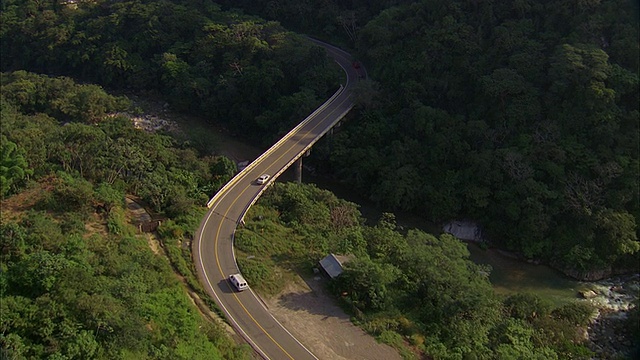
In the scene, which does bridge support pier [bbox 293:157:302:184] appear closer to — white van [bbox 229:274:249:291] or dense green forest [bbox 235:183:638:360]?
dense green forest [bbox 235:183:638:360]

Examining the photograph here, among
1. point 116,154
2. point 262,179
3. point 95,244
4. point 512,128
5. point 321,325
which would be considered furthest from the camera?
point 512,128

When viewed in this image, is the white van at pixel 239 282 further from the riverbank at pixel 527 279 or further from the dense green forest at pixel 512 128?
the dense green forest at pixel 512 128

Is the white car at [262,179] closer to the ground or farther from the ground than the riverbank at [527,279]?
farther from the ground

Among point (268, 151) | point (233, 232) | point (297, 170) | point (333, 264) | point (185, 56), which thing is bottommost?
point (297, 170)

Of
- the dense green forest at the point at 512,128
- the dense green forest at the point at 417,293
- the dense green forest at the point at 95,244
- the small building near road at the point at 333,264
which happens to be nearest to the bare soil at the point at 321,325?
the dense green forest at the point at 417,293

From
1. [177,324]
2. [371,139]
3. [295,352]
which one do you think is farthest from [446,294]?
[371,139]

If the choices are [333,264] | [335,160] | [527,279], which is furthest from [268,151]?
[527,279]

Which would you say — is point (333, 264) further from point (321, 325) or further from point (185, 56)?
point (185, 56)
